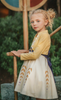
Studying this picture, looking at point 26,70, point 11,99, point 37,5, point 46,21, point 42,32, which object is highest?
point 37,5

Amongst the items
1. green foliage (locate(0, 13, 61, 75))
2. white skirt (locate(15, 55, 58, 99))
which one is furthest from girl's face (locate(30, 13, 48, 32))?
green foliage (locate(0, 13, 61, 75))

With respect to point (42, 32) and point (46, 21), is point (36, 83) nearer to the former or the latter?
point (42, 32)

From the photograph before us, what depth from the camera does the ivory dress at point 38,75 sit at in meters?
1.17

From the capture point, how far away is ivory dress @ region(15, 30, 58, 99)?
3.85 feet

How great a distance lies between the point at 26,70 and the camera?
1.29 metres

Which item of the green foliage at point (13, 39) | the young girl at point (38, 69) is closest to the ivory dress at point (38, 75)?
the young girl at point (38, 69)

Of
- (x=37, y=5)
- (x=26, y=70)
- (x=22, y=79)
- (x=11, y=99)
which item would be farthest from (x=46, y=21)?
(x=11, y=99)

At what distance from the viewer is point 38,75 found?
1197mm

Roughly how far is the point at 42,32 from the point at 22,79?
57cm

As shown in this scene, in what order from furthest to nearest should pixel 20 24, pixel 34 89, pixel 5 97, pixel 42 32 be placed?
1. pixel 20 24
2. pixel 5 97
3. pixel 42 32
4. pixel 34 89

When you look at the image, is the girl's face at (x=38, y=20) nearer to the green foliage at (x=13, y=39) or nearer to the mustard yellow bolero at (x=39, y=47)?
the mustard yellow bolero at (x=39, y=47)

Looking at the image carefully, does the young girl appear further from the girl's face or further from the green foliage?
the green foliage

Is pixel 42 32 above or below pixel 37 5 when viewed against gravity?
below

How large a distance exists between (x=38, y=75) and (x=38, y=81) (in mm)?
60
